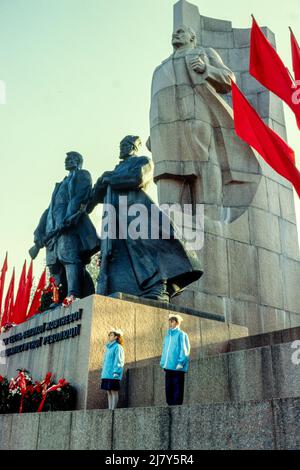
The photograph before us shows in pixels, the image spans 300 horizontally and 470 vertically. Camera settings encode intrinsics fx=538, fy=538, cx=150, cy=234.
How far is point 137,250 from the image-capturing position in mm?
10867

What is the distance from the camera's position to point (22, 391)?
8.73m

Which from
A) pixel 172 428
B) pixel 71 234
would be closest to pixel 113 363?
pixel 172 428

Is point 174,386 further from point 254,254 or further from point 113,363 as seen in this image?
point 254,254

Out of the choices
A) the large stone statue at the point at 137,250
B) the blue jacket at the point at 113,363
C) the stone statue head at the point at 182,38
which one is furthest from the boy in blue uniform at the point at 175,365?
the stone statue head at the point at 182,38

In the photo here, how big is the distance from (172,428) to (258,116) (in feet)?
26.7

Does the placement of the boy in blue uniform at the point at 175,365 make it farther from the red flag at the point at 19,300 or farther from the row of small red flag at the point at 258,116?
the red flag at the point at 19,300

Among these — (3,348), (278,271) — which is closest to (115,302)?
(3,348)

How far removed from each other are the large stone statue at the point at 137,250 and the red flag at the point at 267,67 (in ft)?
10.8

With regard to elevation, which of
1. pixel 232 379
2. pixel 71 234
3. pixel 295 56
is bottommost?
pixel 232 379

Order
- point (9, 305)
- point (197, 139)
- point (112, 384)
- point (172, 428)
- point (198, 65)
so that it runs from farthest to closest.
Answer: point (198, 65) → point (197, 139) → point (9, 305) → point (112, 384) → point (172, 428)

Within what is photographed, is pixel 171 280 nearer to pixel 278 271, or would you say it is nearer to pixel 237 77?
pixel 278 271

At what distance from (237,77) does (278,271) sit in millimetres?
7124

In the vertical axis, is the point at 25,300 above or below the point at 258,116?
below

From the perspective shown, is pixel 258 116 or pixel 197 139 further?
pixel 197 139
